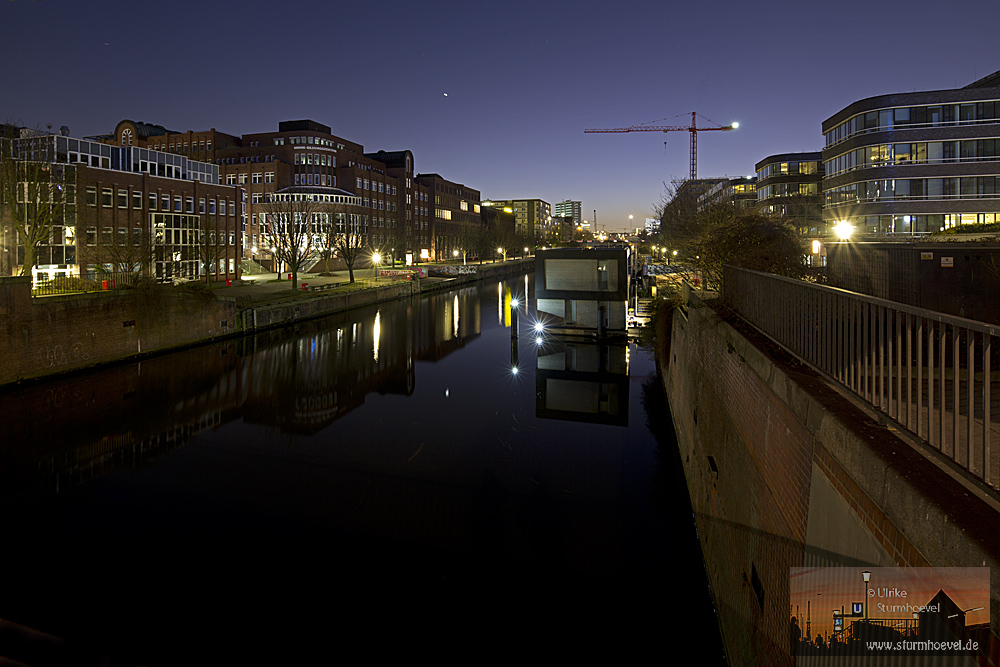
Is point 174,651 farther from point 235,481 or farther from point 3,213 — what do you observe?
point 3,213

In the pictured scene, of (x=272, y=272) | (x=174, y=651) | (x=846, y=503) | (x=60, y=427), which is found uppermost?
(x=272, y=272)

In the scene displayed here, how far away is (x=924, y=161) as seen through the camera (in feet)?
139

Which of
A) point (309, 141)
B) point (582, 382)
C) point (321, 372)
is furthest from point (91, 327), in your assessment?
point (309, 141)

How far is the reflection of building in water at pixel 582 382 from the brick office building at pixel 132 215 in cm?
2146

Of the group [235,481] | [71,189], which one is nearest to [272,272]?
[71,189]

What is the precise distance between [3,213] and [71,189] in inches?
304

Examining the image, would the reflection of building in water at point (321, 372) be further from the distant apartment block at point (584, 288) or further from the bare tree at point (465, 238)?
the bare tree at point (465, 238)

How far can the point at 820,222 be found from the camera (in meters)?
51.8

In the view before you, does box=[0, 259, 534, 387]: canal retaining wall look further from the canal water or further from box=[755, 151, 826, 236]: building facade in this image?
box=[755, 151, 826, 236]: building facade

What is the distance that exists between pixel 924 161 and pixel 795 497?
47748 mm

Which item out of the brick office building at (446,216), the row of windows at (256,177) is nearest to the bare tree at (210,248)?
→ the row of windows at (256,177)

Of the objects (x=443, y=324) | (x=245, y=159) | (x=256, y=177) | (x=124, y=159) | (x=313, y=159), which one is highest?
(x=245, y=159)

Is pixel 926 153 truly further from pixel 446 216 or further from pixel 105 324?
pixel 446 216

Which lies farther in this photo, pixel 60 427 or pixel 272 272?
pixel 272 272
